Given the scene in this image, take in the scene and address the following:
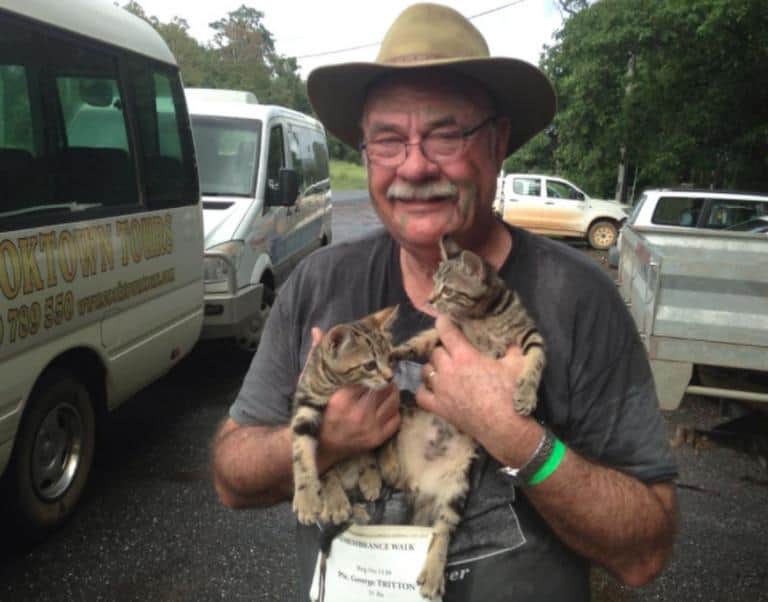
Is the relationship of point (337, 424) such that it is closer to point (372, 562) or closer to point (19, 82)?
point (372, 562)

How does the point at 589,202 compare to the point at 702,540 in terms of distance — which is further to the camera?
the point at 589,202

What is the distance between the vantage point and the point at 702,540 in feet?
15.0

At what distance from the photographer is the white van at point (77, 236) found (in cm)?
387

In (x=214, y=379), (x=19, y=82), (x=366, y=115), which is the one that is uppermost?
(x=19, y=82)

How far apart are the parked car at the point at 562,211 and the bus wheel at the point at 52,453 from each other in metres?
16.0

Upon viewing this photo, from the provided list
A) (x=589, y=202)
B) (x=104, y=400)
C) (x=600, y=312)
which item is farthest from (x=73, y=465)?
(x=589, y=202)

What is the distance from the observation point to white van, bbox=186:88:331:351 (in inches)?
276

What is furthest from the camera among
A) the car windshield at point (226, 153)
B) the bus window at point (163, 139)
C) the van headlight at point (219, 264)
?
the car windshield at point (226, 153)

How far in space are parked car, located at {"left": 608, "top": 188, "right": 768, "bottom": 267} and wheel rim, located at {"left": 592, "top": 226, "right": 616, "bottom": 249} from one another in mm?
7614

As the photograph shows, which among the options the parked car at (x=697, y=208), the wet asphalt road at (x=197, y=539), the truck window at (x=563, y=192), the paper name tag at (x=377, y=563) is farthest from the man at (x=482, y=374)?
the truck window at (x=563, y=192)

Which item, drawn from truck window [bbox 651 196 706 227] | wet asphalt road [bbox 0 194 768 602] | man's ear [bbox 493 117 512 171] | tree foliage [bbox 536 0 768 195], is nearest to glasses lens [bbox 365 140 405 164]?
man's ear [bbox 493 117 512 171]

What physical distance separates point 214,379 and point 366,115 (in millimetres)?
Answer: 6093

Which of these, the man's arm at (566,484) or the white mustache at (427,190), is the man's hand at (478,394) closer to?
the man's arm at (566,484)

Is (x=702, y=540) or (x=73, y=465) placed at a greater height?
(x=73, y=465)
